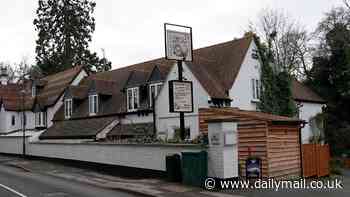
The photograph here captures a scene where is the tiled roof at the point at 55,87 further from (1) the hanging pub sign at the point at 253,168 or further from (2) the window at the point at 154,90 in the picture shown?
(1) the hanging pub sign at the point at 253,168

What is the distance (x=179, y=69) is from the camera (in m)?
20.9

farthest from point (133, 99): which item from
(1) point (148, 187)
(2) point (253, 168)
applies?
(2) point (253, 168)

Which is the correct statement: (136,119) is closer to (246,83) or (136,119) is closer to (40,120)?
(246,83)

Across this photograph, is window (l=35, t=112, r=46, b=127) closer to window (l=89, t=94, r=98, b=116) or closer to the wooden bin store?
window (l=89, t=94, r=98, b=116)

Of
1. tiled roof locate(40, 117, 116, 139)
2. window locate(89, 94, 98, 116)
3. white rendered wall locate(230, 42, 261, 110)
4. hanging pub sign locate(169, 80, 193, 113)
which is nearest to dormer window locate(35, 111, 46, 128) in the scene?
tiled roof locate(40, 117, 116, 139)

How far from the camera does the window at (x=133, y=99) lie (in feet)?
106

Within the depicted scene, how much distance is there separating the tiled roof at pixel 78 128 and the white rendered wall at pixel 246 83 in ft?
31.2

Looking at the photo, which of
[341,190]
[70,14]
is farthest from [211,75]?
[70,14]

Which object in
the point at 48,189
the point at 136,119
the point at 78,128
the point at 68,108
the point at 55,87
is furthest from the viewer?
the point at 55,87

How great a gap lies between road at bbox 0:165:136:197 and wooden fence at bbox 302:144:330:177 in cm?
910

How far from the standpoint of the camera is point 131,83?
33406 millimetres

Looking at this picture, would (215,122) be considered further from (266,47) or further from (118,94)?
(118,94)

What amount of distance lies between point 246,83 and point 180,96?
9.94m

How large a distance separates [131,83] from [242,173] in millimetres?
15934
